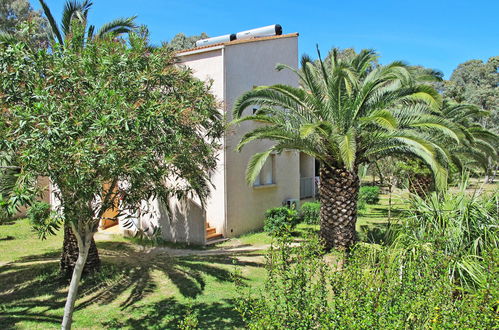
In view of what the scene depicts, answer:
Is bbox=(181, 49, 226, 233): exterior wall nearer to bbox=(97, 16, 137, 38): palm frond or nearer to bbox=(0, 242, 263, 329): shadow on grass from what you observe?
bbox=(0, 242, 263, 329): shadow on grass

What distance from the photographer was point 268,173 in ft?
60.8

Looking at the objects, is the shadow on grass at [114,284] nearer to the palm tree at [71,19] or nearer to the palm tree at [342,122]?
A: the palm tree at [342,122]

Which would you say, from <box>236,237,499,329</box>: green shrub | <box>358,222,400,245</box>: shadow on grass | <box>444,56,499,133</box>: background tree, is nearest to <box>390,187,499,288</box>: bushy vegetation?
<box>358,222,400,245</box>: shadow on grass

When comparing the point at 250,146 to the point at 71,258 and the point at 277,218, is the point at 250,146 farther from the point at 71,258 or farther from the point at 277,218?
the point at 71,258

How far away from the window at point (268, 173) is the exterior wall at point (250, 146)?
199 mm

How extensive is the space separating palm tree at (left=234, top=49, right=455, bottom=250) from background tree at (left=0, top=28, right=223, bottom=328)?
533 cm

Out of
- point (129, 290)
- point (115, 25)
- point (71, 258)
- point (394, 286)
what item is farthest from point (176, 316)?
point (115, 25)

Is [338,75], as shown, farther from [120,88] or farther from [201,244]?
[201,244]

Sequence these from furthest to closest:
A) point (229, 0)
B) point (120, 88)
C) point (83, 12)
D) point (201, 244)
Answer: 1. point (201, 244)
2. point (229, 0)
3. point (83, 12)
4. point (120, 88)

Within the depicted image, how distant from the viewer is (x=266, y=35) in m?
18.5

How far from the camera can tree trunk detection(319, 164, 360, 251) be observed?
1195 cm

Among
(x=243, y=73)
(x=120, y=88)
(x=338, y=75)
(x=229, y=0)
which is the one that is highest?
(x=229, y=0)

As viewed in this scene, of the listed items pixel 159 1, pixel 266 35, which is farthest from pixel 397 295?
pixel 266 35

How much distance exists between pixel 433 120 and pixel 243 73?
8224 mm
